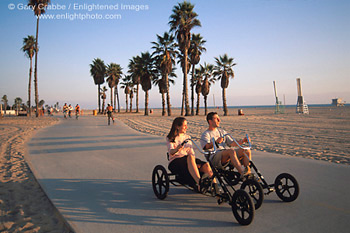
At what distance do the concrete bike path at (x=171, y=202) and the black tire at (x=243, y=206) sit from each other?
10 cm

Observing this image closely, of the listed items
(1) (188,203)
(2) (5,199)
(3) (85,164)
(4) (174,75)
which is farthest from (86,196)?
(4) (174,75)

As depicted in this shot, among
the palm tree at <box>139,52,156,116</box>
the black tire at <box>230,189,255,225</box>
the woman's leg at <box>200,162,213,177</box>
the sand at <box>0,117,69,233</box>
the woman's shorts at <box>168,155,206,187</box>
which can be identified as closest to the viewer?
the black tire at <box>230,189,255,225</box>

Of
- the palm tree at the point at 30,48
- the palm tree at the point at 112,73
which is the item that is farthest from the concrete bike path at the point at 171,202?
Answer: the palm tree at the point at 112,73

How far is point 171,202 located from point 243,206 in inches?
50.8

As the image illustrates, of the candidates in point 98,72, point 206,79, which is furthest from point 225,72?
point 98,72

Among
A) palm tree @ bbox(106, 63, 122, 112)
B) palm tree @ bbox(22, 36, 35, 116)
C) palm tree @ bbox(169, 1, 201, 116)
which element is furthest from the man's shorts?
palm tree @ bbox(106, 63, 122, 112)

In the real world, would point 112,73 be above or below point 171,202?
above

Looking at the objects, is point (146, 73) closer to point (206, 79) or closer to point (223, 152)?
point (206, 79)

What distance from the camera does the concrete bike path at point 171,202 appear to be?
3125 mm

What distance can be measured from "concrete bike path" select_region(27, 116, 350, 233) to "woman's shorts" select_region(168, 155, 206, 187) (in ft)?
1.28

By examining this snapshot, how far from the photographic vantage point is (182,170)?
3.89m

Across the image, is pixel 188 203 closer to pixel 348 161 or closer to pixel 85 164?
pixel 85 164

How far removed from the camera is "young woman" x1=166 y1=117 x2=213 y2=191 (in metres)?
3.66

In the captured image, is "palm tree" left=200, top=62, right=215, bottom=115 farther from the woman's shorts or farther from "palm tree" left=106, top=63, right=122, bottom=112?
Result: the woman's shorts
